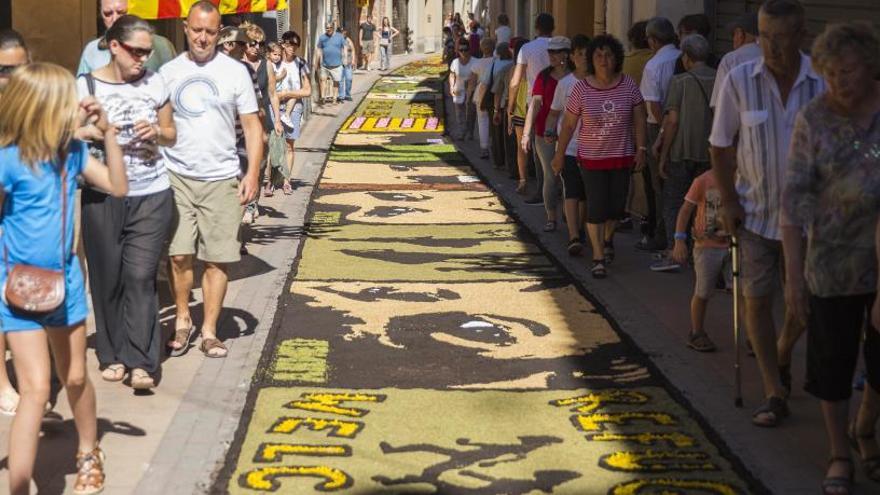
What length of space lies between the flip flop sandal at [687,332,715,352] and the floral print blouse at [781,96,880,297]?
109 inches

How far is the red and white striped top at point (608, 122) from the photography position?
486 inches

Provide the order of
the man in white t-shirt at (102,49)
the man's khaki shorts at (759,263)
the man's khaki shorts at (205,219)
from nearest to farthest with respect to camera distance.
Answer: the man's khaki shorts at (759,263) < the man in white t-shirt at (102,49) < the man's khaki shorts at (205,219)

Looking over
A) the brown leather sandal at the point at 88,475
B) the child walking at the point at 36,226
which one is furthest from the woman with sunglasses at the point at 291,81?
the child walking at the point at 36,226

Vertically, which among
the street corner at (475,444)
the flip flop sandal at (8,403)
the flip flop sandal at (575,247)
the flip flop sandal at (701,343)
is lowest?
the flip flop sandal at (575,247)

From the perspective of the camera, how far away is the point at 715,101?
794cm

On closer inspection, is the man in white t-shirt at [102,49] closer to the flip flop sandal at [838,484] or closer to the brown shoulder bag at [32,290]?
the brown shoulder bag at [32,290]

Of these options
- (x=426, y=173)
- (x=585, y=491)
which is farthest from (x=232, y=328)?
(x=426, y=173)

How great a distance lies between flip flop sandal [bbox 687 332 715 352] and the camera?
372 inches

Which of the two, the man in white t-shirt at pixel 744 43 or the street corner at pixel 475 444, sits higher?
the man in white t-shirt at pixel 744 43

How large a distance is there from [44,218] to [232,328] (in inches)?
167

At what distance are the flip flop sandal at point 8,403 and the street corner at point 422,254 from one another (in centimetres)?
462

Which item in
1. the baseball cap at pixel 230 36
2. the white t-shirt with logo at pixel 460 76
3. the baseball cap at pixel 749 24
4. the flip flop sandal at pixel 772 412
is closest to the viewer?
the flip flop sandal at pixel 772 412

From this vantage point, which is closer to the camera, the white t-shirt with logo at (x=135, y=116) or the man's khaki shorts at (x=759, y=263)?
the man's khaki shorts at (x=759, y=263)

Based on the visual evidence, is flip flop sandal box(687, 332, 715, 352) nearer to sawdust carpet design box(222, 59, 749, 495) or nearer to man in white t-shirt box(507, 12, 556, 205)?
sawdust carpet design box(222, 59, 749, 495)
